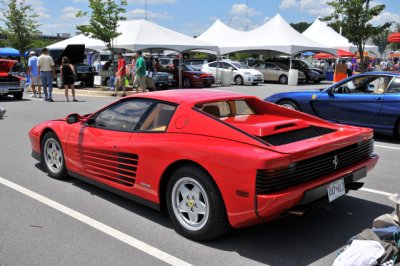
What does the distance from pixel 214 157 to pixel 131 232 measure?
1.20 m

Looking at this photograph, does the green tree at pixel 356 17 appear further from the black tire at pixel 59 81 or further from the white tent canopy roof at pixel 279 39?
the black tire at pixel 59 81

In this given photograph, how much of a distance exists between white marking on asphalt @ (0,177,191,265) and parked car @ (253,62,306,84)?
958 inches

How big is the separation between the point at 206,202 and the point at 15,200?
257 centimetres

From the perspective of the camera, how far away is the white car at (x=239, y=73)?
85.6ft

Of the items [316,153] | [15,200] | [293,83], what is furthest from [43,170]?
[293,83]

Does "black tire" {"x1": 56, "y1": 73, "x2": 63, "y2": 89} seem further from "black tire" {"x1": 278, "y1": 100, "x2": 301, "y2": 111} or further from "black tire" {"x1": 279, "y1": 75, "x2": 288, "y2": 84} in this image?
"black tire" {"x1": 278, "y1": 100, "x2": 301, "y2": 111}

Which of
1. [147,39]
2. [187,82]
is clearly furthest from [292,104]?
[147,39]

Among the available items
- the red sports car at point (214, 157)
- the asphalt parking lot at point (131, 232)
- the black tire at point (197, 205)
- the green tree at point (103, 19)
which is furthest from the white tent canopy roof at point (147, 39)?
the black tire at point (197, 205)

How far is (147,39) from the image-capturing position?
21.5m

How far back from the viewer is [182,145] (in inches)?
147

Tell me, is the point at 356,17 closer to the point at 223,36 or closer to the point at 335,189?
the point at 223,36

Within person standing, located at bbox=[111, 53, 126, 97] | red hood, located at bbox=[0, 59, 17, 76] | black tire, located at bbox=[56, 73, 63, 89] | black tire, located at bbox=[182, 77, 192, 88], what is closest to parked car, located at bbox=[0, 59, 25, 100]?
red hood, located at bbox=[0, 59, 17, 76]

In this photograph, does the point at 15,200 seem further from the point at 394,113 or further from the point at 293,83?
the point at 293,83

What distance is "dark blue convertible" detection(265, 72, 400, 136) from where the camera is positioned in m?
8.40
